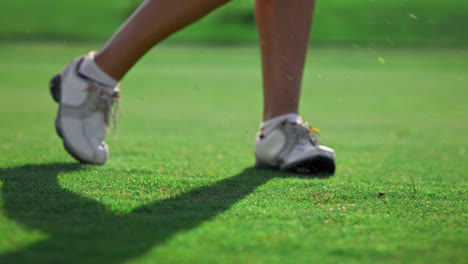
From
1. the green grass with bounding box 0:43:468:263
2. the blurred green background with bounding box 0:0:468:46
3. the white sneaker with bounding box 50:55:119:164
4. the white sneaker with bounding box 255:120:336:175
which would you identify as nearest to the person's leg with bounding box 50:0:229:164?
the white sneaker with bounding box 50:55:119:164

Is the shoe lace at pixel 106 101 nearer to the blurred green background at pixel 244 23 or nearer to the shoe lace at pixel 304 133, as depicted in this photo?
the shoe lace at pixel 304 133

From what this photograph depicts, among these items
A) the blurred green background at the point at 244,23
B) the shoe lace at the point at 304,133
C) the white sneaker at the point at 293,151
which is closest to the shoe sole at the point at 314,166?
the white sneaker at the point at 293,151

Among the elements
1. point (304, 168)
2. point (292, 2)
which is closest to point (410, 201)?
point (304, 168)

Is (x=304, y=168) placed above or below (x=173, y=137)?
above

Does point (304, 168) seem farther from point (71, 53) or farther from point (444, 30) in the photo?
point (444, 30)

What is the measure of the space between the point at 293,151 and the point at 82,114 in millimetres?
759

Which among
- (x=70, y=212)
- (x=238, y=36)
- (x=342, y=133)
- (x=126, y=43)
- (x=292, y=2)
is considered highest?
(x=292, y=2)

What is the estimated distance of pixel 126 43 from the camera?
5.94 ft

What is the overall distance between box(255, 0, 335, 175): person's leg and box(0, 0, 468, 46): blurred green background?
15136 millimetres

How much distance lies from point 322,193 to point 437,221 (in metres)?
0.34

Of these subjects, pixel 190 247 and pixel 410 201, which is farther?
pixel 410 201

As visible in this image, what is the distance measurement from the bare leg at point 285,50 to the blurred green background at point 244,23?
15.1 m

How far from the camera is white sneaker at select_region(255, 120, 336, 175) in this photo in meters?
1.84

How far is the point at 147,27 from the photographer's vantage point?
1.78 meters
